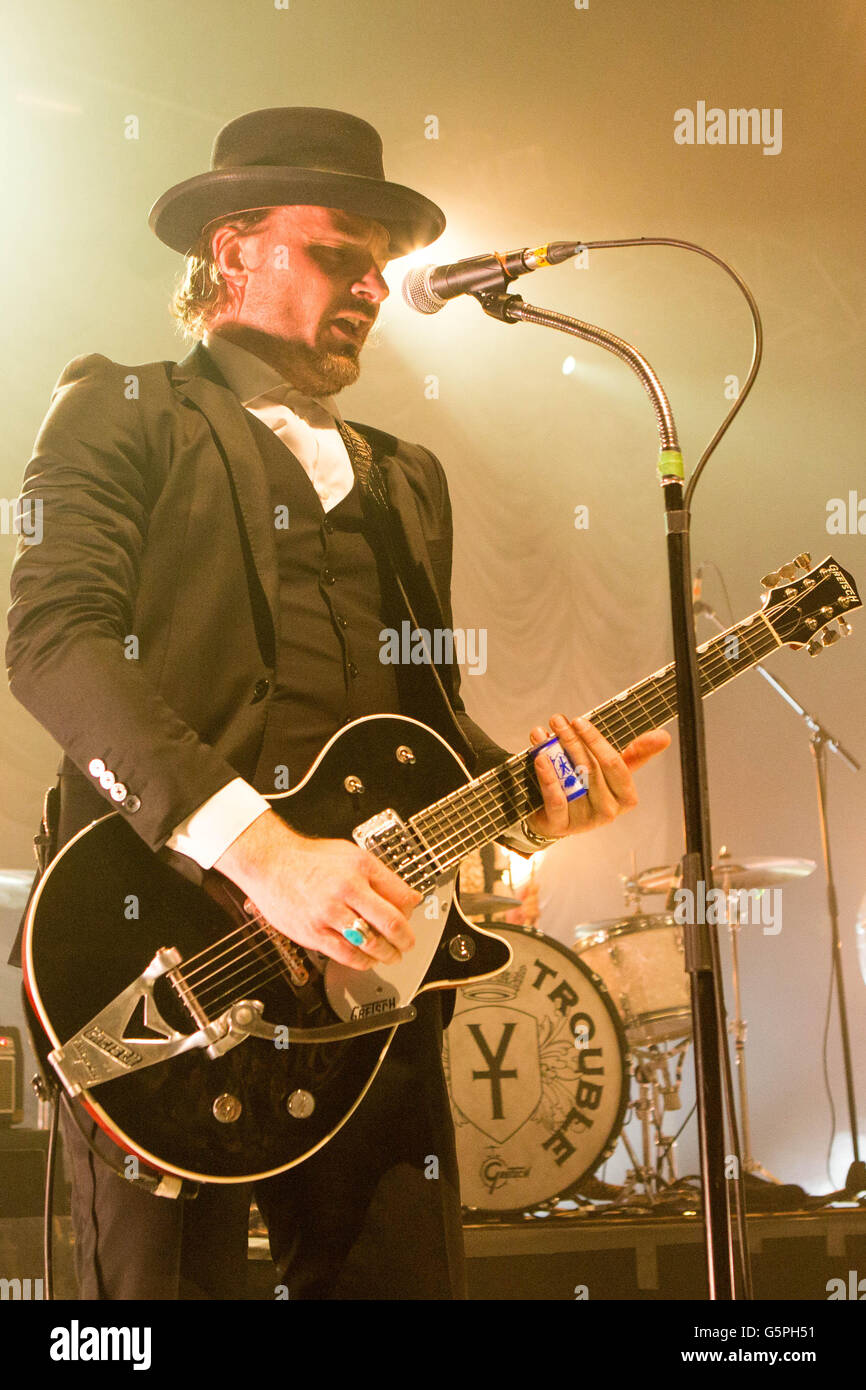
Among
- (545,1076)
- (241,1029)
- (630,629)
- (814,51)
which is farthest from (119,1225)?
(814,51)

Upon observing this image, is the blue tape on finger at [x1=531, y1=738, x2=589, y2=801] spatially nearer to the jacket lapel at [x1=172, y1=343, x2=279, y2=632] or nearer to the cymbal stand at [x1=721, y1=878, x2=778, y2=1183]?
the jacket lapel at [x1=172, y1=343, x2=279, y2=632]

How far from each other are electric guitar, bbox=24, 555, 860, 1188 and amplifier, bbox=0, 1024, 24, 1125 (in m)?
1.30

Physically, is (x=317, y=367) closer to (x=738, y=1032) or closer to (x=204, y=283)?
(x=204, y=283)

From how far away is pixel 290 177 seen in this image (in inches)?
83.2

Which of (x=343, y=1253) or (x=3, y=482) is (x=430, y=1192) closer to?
Result: (x=343, y=1253)

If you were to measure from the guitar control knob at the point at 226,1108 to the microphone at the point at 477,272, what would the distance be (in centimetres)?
120

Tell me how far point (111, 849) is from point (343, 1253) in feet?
2.07

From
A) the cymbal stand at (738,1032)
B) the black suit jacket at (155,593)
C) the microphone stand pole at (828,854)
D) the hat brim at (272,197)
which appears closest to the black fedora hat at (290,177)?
the hat brim at (272,197)

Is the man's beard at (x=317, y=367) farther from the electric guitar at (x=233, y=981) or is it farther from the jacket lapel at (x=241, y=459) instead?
the electric guitar at (x=233, y=981)

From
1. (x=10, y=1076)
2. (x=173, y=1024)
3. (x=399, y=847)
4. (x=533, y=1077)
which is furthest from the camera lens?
(x=533, y=1077)

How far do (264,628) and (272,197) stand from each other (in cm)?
88

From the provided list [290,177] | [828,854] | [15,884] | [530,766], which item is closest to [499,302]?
[290,177]

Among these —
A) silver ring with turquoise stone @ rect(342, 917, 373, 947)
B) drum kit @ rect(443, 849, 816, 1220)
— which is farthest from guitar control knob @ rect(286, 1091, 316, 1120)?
drum kit @ rect(443, 849, 816, 1220)

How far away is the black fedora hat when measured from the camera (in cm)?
214
